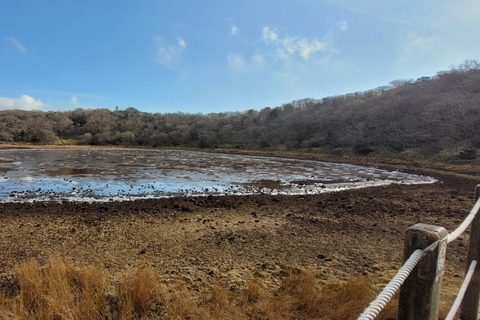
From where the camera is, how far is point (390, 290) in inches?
57.8

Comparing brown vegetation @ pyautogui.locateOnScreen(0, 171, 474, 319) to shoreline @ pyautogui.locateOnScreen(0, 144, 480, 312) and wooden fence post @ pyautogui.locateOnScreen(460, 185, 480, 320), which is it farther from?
wooden fence post @ pyautogui.locateOnScreen(460, 185, 480, 320)

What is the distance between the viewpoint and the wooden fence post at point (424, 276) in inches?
65.4

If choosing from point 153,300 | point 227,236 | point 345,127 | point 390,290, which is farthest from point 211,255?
point 345,127

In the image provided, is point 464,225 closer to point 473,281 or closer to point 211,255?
point 473,281

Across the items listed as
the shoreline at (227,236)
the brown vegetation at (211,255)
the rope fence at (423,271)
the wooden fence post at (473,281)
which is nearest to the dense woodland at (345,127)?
the shoreline at (227,236)

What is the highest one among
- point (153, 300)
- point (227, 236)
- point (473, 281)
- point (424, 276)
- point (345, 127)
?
point (345, 127)

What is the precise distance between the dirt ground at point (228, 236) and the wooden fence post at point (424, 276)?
3.06 m

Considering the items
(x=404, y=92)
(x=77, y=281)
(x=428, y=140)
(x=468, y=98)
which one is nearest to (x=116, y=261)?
(x=77, y=281)

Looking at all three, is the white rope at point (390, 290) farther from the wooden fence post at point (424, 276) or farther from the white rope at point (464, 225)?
the white rope at point (464, 225)

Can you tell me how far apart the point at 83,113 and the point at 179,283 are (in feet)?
430

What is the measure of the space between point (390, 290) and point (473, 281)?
203 centimetres

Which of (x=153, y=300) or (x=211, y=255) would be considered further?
(x=211, y=255)

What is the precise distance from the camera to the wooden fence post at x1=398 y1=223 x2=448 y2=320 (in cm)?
166

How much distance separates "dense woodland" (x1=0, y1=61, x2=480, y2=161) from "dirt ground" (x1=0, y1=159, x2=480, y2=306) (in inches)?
1059
